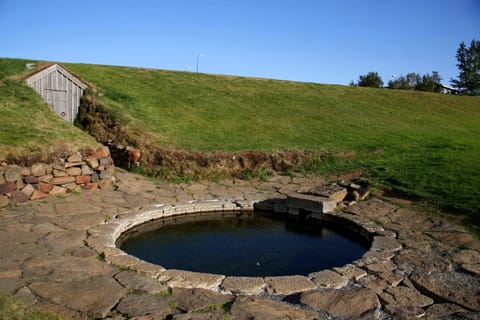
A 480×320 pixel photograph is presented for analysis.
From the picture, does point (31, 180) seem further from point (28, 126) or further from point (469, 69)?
point (469, 69)

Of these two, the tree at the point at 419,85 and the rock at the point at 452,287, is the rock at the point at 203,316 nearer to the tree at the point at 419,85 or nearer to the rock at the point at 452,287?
the rock at the point at 452,287

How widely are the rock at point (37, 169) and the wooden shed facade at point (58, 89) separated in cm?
452

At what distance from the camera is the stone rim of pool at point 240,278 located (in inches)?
157

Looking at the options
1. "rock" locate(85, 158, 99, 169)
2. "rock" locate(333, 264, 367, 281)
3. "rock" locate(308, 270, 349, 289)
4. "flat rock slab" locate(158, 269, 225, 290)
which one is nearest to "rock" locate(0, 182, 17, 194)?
"rock" locate(85, 158, 99, 169)

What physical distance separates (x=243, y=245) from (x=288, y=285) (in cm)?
192

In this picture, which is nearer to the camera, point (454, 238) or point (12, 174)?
point (454, 238)

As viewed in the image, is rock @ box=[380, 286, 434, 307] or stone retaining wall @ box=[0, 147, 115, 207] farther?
stone retaining wall @ box=[0, 147, 115, 207]

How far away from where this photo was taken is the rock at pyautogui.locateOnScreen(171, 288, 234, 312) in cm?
349

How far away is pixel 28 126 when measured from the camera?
8508 mm

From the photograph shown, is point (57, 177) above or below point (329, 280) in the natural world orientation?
above

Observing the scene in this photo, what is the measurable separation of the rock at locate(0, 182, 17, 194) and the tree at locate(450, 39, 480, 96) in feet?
135

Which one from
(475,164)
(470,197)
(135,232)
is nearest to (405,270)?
(470,197)

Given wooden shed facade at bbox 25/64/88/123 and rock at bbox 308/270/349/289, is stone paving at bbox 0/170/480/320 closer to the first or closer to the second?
rock at bbox 308/270/349/289

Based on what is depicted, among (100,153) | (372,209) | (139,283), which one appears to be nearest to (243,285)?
(139,283)
